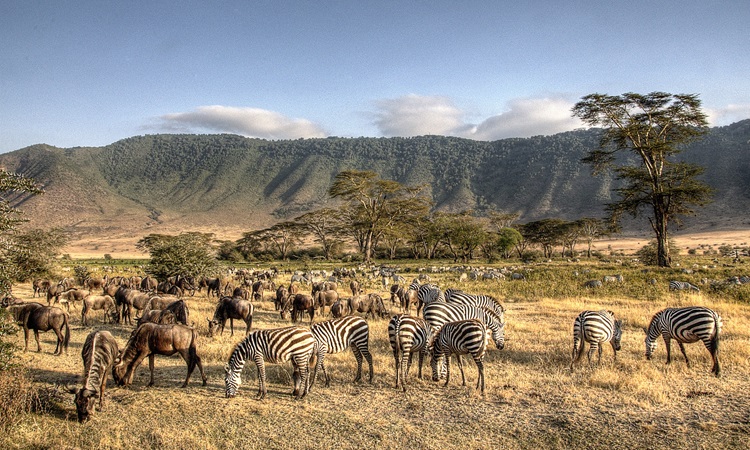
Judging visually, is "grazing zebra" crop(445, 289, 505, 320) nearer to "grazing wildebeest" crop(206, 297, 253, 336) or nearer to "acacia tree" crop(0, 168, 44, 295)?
"grazing wildebeest" crop(206, 297, 253, 336)

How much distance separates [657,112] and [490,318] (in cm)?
2832

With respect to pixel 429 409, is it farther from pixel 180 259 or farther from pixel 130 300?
pixel 180 259

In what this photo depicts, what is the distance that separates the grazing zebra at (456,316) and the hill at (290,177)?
3815 inches

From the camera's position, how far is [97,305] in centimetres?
1466

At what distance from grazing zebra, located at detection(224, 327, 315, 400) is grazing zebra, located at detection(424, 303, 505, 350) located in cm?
339

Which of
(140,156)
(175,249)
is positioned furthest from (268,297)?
(140,156)

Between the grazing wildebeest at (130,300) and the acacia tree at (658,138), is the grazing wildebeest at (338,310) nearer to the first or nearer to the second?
the grazing wildebeest at (130,300)

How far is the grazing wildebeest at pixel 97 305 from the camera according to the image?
47.4 ft

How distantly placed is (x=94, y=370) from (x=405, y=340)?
17.6 ft

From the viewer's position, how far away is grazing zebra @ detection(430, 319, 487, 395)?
8219 mm

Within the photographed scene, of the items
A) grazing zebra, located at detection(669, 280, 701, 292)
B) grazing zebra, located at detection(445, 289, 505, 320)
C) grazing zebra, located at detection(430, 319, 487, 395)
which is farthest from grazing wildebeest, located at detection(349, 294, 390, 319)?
grazing zebra, located at detection(669, 280, 701, 292)

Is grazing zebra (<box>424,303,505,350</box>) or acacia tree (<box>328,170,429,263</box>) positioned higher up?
acacia tree (<box>328,170,429,263</box>)

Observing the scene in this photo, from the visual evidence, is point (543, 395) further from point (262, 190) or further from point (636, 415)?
point (262, 190)

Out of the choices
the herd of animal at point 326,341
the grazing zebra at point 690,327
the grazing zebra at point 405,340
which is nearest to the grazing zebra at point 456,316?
the herd of animal at point 326,341
